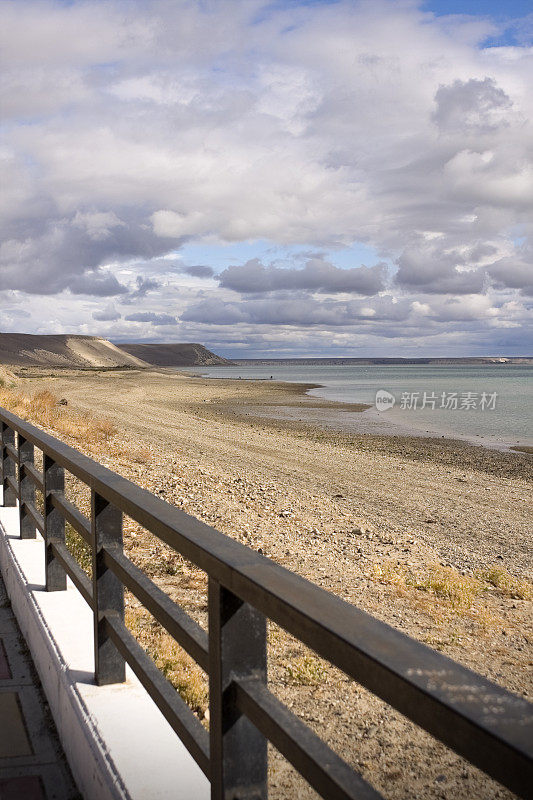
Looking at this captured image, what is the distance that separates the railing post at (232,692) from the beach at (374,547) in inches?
93.0

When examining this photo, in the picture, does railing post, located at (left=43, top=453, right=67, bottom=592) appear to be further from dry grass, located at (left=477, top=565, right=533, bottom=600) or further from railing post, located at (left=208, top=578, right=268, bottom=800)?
dry grass, located at (left=477, top=565, right=533, bottom=600)

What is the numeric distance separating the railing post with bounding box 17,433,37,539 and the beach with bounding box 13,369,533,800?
168cm

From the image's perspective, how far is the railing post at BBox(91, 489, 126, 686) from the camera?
316cm

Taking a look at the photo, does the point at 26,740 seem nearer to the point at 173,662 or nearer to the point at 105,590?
the point at 105,590

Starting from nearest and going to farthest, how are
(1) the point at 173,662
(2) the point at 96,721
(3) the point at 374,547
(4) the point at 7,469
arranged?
(2) the point at 96,721, (1) the point at 173,662, (4) the point at 7,469, (3) the point at 374,547

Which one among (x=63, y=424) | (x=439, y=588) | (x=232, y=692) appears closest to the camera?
(x=232, y=692)

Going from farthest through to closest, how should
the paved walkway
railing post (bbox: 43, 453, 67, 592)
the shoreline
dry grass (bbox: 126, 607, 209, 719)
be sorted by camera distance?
the shoreline → dry grass (bbox: 126, 607, 209, 719) → railing post (bbox: 43, 453, 67, 592) → the paved walkway

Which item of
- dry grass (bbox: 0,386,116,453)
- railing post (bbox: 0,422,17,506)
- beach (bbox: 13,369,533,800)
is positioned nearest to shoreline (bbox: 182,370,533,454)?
beach (bbox: 13,369,533,800)

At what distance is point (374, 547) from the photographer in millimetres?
9945

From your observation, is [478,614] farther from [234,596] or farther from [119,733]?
[234,596]

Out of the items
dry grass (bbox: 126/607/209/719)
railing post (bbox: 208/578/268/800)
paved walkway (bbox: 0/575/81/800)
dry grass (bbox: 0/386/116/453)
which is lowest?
dry grass (bbox: 126/607/209/719)

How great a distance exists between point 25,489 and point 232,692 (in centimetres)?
440

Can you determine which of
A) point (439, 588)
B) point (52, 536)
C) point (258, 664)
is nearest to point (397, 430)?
point (439, 588)

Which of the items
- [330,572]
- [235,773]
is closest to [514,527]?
[330,572]
